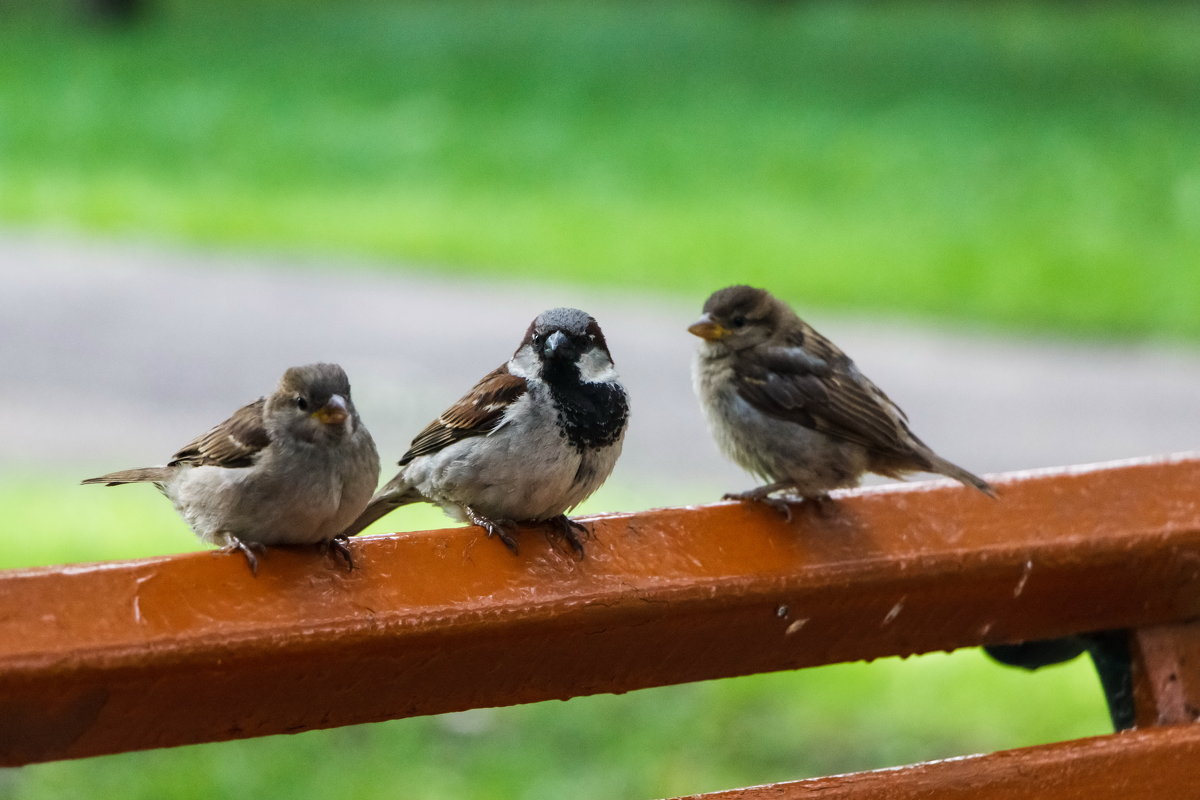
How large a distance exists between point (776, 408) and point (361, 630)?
5.08ft

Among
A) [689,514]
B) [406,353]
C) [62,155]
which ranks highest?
[62,155]

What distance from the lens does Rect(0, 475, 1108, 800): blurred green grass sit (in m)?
4.63

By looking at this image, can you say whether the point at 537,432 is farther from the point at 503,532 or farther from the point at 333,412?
the point at 503,532

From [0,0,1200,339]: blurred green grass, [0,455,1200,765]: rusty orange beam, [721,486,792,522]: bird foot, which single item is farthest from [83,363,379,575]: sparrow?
[0,0,1200,339]: blurred green grass

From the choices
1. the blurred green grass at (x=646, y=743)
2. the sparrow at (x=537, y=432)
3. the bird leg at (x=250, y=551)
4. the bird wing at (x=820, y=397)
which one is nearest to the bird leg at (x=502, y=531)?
the sparrow at (x=537, y=432)

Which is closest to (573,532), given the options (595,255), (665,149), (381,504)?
(381,504)

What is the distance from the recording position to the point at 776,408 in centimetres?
331

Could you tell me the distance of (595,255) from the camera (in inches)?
462

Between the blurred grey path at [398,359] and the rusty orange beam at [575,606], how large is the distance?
15.5 ft

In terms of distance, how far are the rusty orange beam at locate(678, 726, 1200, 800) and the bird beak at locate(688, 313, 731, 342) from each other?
137 cm

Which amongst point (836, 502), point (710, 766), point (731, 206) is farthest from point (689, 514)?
point (731, 206)

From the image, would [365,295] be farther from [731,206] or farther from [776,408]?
[776,408]

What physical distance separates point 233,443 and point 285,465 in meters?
0.17

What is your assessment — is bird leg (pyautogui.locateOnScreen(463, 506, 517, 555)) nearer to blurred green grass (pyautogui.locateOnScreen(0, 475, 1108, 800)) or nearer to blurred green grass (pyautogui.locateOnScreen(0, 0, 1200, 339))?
blurred green grass (pyautogui.locateOnScreen(0, 475, 1108, 800))
